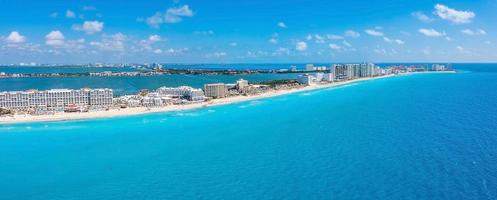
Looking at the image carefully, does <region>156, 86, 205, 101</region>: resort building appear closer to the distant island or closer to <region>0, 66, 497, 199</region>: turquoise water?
the distant island

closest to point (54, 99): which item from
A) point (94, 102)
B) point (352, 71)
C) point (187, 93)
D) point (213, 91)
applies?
point (94, 102)

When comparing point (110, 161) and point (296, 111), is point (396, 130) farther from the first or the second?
point (110, 161)

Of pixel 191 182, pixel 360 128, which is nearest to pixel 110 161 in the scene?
pixel 191 182

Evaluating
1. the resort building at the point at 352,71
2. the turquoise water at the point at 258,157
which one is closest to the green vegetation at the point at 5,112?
the turquoise water at the point at 258,157

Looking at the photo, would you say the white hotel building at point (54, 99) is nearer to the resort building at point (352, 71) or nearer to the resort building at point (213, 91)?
the resort building at point (213, 91)

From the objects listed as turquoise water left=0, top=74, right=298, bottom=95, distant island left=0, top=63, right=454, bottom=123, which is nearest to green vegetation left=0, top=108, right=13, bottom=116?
distant island left=0, top=63, right=454, bottom=123

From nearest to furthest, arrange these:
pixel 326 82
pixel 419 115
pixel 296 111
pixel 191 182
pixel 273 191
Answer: pixel 273 191
pixel 191 182
pixel 419 115
pixel 296 111
pixel 326 82

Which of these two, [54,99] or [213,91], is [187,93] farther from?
[54,99]
